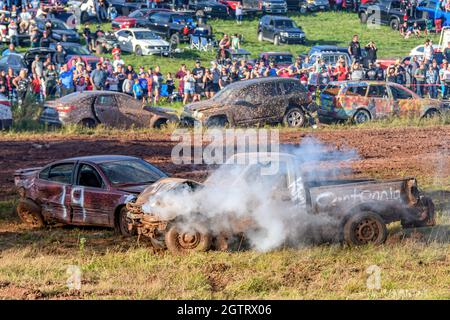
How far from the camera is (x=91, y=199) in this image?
13.8 m

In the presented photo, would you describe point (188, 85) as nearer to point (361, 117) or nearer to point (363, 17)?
point (361, 117)

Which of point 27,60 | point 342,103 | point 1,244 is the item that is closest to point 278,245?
point 1,244

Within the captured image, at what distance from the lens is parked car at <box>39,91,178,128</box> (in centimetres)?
2300

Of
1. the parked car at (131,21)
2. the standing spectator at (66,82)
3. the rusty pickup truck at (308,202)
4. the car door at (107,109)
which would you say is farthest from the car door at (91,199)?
the parked car at (131,21)

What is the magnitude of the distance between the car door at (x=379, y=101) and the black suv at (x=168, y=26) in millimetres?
16074

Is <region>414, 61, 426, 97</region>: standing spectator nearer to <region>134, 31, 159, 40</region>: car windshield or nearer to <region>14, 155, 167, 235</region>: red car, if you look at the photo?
<region>134, 31, 159, 40</region>: car windshield

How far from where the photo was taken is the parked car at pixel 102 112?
23000mm

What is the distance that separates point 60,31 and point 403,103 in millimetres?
16404

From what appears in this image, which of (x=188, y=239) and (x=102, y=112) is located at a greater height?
(x=188, y=239)

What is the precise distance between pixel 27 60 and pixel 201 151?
1115 cm

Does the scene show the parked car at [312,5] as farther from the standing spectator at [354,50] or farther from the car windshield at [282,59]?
the standing spectator at [354,50]

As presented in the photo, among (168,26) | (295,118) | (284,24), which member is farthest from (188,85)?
(284,24)
